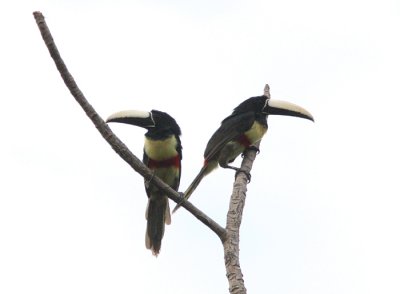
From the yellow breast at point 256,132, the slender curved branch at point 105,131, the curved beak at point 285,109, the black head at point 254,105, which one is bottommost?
the slender curved branch at point 105,131

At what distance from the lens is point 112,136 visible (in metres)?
5.71

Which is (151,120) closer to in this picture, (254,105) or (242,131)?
(242,131)

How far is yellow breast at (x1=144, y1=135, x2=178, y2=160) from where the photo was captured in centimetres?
916

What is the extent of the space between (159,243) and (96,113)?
442cm

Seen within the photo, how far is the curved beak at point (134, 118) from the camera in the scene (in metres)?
8.19

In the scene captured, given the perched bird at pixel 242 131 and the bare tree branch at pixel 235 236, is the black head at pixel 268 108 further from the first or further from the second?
the bare tree branch at pixel 235 236

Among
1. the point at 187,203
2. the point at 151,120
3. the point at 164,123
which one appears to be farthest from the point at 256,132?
the point at 187,203

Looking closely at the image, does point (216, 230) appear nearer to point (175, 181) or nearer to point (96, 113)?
point (96, 113)

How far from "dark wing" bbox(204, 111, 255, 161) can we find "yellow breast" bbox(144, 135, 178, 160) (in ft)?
1.47

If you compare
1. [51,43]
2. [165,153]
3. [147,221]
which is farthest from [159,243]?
[51,43]

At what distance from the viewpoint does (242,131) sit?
8938mm

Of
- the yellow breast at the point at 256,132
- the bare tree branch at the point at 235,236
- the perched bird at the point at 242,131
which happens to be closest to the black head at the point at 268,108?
the perched bird at the point at 242,131

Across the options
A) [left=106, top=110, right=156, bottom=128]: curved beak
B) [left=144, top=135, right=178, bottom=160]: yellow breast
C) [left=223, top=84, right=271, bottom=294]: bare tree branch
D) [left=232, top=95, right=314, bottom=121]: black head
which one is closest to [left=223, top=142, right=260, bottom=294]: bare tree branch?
[left=223, top=84, right=271, bottom=294]: bare tree branch

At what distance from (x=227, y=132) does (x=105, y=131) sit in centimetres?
358
